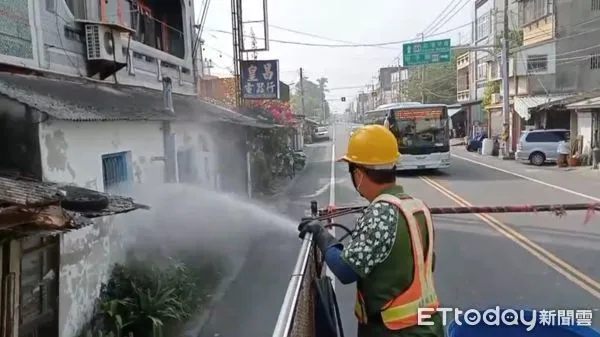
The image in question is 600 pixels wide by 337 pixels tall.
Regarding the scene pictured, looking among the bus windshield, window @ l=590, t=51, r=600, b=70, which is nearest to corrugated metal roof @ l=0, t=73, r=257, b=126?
the bus windshield

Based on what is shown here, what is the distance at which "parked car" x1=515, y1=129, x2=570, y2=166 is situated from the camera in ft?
89.4

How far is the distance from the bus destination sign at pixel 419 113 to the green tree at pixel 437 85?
47.4m

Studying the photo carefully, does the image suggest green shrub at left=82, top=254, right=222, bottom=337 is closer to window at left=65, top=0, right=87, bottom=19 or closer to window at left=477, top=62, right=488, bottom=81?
window at left=65, top=0, right=87, bottom=19

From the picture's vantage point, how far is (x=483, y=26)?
168 ft

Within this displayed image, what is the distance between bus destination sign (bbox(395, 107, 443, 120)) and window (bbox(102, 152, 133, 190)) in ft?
57.1

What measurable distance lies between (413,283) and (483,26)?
5285 cm

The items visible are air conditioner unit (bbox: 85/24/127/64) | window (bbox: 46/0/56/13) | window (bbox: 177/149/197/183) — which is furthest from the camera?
window (bbox: 177/149/197/183)

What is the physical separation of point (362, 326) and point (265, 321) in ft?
13.7

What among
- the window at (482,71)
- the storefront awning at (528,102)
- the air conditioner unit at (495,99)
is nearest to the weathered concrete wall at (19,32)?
the storefront awning at (528,102)

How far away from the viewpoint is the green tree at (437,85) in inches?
2806

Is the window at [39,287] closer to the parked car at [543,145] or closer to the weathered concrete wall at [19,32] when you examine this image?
the weathered concrete wall at [19,32]

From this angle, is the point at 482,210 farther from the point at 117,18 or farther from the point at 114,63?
the point at 117,18

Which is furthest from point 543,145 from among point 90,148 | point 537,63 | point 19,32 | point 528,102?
point 19,32

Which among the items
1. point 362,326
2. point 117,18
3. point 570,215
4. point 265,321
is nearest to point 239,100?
point 117,18
